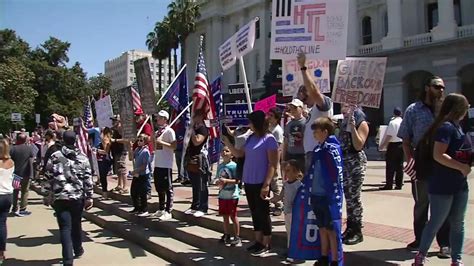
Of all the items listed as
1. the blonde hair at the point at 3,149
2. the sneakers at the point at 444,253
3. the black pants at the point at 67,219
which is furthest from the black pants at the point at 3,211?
the sneakers at the point at 444,253

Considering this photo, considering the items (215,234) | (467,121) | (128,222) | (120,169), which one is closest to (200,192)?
(215,234)

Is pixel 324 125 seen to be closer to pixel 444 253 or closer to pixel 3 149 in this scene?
pixel 444 253

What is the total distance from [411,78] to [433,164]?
108ft

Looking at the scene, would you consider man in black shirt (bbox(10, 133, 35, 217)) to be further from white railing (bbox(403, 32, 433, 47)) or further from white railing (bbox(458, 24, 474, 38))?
white railing (bbox(403, 32, 433, 47))

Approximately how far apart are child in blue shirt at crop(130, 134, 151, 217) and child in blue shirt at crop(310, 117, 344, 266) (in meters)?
5.01

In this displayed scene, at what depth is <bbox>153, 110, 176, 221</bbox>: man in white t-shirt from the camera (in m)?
8.32

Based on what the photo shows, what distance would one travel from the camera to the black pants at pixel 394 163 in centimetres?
1083

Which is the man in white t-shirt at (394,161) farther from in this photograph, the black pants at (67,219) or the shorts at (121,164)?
the black pants at (67,219)

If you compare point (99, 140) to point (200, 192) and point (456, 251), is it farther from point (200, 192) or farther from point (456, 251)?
point (456, 251)

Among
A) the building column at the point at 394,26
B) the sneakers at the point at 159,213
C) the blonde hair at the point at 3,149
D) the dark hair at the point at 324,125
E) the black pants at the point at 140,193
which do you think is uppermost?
the building column at the point at 394,26

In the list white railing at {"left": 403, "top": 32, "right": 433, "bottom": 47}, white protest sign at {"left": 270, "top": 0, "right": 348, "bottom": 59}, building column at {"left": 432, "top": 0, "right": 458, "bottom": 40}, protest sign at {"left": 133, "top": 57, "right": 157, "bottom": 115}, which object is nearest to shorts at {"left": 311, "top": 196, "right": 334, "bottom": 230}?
white protest sign at {"left": 270, "top": 0, "right": 348, "bottom": 59}

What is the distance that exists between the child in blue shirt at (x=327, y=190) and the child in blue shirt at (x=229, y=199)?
1.80 metres

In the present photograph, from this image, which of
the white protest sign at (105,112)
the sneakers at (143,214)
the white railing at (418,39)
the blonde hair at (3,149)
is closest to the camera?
the blonde hair at (3,149)

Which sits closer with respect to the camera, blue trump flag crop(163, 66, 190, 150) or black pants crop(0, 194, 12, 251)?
black pants crop(0, 194, 12, 251)
